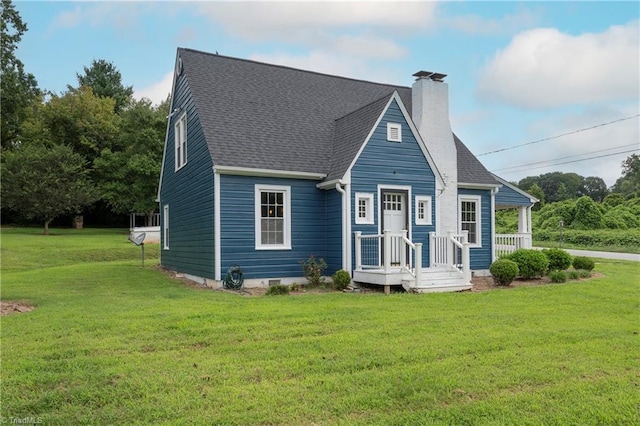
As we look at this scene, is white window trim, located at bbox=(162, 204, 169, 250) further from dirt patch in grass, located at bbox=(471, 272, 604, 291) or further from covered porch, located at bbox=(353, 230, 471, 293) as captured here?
dirt patch in grass, located at bbox=(471, 272, 604, 291)

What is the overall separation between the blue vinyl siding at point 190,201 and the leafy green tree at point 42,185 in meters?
18.7

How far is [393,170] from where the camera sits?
45.0 feet

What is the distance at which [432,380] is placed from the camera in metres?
4.89

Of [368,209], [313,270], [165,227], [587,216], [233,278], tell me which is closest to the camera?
[233,278]

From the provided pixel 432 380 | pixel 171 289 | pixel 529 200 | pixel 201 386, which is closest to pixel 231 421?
pixel 201 386

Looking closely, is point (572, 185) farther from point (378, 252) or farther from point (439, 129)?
point (378, 252)

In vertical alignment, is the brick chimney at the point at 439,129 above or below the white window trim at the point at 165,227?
above

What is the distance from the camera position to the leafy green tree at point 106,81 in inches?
2018

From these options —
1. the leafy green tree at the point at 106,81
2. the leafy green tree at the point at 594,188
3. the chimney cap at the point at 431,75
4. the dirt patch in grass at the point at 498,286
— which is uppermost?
the leafy green tree at the point at 106,81

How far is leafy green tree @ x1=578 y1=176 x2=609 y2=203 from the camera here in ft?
306

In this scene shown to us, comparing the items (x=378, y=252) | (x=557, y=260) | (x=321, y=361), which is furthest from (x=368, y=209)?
(x=321, y=361)

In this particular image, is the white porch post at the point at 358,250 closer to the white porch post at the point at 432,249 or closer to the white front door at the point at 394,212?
the white front door at the point at 394,212

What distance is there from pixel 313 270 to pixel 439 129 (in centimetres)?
646

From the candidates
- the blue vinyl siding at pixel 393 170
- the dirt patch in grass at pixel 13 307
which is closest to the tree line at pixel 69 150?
the dirt patch in grass at pixel 13 307
